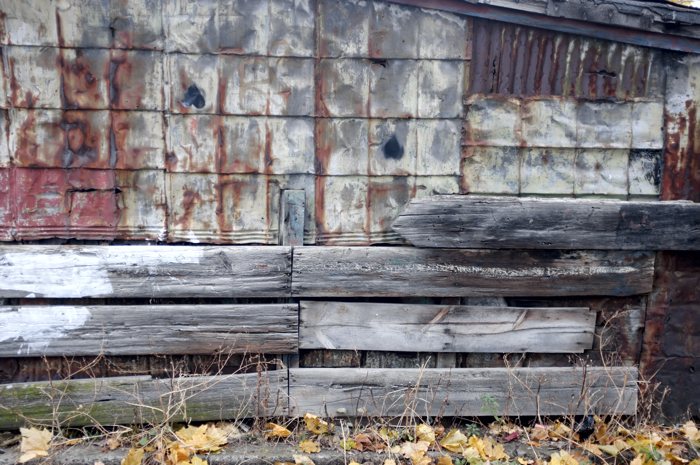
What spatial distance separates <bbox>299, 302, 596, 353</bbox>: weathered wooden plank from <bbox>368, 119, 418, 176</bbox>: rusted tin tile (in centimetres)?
97

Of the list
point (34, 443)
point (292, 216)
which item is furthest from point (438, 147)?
point (34, 443)

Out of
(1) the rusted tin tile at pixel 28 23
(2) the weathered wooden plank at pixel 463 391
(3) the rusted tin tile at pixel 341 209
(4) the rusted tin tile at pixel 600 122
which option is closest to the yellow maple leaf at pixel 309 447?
(2) the weathered wooden plank at pixel 463 391

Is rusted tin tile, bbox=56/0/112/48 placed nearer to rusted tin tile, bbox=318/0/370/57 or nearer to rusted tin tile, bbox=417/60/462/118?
rusted tin tile, bbox=318/0/370/57

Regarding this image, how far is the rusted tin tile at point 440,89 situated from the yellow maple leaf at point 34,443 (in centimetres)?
332

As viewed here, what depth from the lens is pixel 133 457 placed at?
3.63 m

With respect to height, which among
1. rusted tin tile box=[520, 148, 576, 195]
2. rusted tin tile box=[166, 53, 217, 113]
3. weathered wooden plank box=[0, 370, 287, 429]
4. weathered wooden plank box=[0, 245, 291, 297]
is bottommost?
weathered wooden plank box=[0, 370, 287, 429]

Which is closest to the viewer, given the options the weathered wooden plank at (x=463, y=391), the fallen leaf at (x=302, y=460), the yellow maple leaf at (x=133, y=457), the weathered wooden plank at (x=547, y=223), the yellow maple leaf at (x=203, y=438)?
the yellow maple leaf at (x=133, y=457)

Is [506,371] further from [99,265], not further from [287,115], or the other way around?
[99,265]

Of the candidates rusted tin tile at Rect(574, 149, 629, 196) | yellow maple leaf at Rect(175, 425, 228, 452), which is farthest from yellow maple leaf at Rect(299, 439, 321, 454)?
rusted tin tile at Rect(574, 149, 629, 196)

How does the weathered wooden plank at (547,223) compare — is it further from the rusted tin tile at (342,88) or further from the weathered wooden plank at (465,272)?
the rusted tin tile at (342,88)

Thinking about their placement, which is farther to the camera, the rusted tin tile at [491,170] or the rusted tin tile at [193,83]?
the rusted tin tile at [491,170]

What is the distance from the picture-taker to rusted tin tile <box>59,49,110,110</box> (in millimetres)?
3871

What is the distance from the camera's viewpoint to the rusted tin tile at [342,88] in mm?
4023

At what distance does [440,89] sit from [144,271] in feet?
7.94
